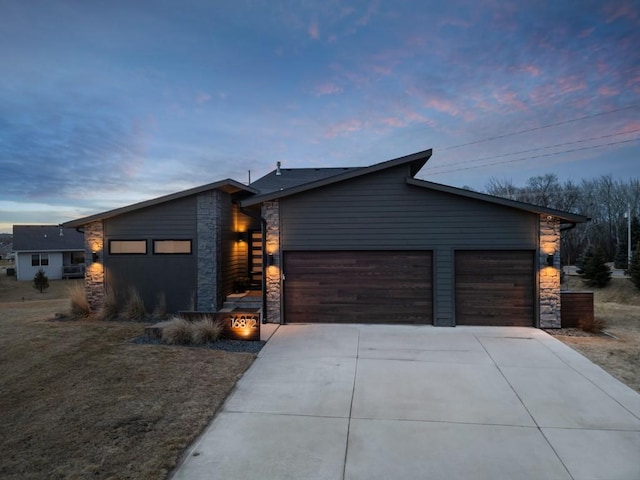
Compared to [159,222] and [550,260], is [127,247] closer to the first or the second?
[159,222]

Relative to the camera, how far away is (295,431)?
3.94 m

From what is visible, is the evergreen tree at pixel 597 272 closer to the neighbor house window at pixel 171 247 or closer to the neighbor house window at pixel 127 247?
the neighbor house window at pixel 171 247

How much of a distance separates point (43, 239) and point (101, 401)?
31.7 m

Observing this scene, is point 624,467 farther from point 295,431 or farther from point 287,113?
point 287,113

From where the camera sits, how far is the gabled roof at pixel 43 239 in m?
28.0

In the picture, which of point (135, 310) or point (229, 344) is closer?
point (229, 344)

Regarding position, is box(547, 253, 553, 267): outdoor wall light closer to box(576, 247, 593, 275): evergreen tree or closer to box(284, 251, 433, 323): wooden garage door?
box(284, 251, 433, 323): wooden garage door

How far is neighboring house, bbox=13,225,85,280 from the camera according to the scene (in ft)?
A: 92.4

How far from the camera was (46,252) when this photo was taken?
93.4 feet

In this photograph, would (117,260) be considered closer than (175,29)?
No

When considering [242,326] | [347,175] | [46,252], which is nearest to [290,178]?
[347,175]

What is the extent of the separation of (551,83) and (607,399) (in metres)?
11.0

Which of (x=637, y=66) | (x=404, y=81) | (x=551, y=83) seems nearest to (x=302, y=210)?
(x=404, y=81)

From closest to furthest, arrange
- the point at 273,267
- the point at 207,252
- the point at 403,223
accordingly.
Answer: the point at 403,223 → the point at 273,267 → the point at 207,252
